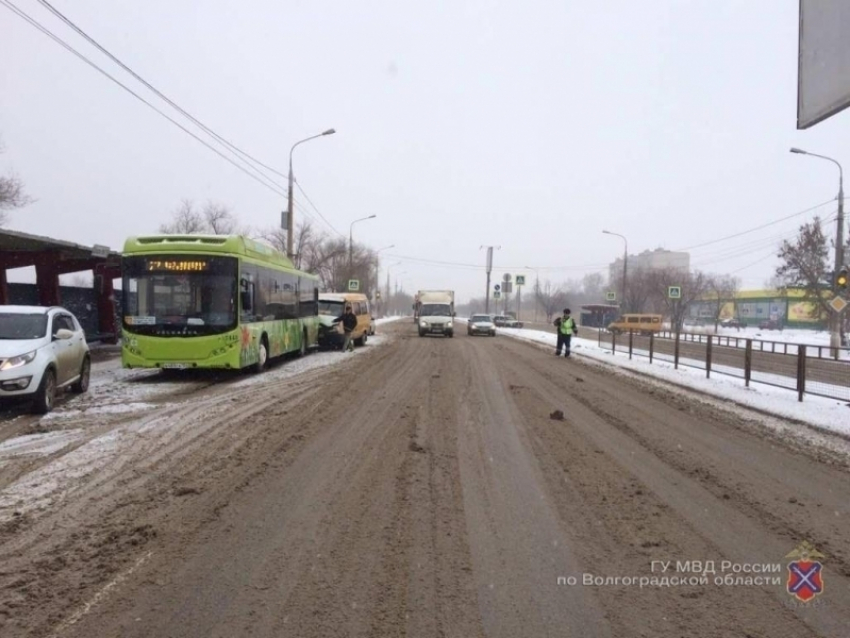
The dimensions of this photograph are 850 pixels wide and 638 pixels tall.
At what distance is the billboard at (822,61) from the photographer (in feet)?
26.9

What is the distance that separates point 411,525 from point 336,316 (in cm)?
2408

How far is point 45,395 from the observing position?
10.4 metres

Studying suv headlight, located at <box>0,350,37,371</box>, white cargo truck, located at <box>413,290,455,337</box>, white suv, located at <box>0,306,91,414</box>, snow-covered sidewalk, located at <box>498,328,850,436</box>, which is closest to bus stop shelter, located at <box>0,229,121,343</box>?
white suv, located at <box>0,306,91,414</box>

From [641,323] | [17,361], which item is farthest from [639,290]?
[17,361]

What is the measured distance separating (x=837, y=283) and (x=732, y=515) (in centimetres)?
1821

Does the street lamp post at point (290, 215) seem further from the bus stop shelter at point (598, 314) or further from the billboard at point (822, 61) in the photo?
the bus stop shelter at point (598, 314)

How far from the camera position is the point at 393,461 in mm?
7371

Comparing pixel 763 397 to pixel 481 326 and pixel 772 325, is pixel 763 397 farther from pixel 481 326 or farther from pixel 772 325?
pixel 772 325

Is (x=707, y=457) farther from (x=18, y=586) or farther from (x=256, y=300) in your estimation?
(x=256, y=300)

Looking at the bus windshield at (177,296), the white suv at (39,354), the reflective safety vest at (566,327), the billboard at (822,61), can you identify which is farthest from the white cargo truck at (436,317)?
the billboard at (822,61)

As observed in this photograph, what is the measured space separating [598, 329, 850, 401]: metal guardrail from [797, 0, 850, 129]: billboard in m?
5.03

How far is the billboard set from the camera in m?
8.21

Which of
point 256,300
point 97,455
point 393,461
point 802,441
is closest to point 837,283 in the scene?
point 802,441

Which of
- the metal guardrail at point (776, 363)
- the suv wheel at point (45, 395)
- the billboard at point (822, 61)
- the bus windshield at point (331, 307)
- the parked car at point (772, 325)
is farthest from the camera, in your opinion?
the parked car at point (772, 325)
